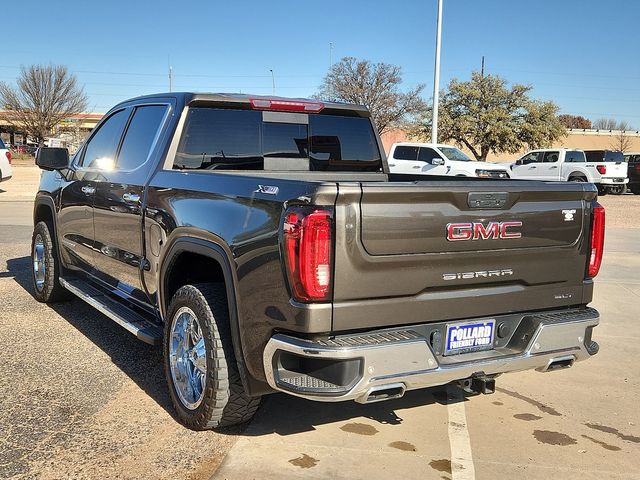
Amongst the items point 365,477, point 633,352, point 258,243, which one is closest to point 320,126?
point 258,243

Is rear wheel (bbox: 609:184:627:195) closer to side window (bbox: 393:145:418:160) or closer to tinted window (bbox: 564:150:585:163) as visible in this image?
tinted window (bbox: 564:150:585:163)

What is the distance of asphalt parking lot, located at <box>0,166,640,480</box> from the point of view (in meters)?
3.31

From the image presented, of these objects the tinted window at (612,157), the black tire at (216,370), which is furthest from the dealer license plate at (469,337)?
the tinted window at (612,157)

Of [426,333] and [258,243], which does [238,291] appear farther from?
[426,333]

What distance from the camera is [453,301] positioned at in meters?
3.24

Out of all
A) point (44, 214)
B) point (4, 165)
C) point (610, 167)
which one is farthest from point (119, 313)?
point (610, 167)

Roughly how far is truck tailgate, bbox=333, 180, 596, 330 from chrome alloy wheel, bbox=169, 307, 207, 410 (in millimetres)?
1067

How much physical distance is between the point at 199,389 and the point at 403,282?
142cm

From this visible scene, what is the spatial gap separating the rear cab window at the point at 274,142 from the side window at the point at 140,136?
34 cm

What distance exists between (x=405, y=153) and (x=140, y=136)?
19336 millimetres

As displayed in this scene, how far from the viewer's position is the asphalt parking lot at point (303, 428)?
130 inches

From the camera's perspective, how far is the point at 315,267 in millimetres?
2861

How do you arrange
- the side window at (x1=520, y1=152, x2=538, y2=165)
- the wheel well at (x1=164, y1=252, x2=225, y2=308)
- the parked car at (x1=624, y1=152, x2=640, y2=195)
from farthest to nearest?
the parked car at (x1=624, y1=152, x2=640, y2=195) < the side window at (x1=520, y1=152, x2=538, y2=165) < the wheel well at (x1=164, y1=252, x2=225, y2=308)

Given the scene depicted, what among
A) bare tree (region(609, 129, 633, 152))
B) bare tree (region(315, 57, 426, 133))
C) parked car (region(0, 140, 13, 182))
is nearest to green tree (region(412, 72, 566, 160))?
bare tree (region(315, 57, 426, 133))
